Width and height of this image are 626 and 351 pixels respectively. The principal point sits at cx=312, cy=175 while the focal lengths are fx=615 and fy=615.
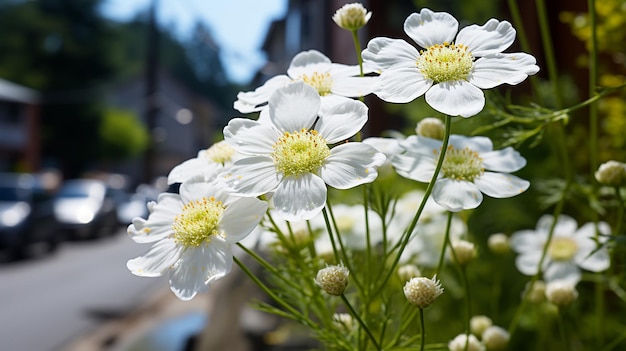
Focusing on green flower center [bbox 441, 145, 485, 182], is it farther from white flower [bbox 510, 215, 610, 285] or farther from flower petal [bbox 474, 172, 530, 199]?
white flower [bbox 510, 215, 610, 285]

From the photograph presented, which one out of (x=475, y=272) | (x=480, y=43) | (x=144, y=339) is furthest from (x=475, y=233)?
(x=144, y=339)

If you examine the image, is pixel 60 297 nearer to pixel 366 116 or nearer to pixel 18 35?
pixel 366 116

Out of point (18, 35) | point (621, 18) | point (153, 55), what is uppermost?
point (18, 35)

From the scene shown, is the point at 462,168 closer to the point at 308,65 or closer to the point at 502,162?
the point at 502,162

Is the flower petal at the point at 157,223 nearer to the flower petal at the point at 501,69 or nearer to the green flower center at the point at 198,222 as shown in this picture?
the green flower center at the point at 198,222

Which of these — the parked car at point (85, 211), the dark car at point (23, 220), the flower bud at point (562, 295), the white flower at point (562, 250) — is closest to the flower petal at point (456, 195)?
the flower bud at point (562, 295)

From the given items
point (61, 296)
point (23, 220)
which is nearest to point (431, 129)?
point (61, 296)
